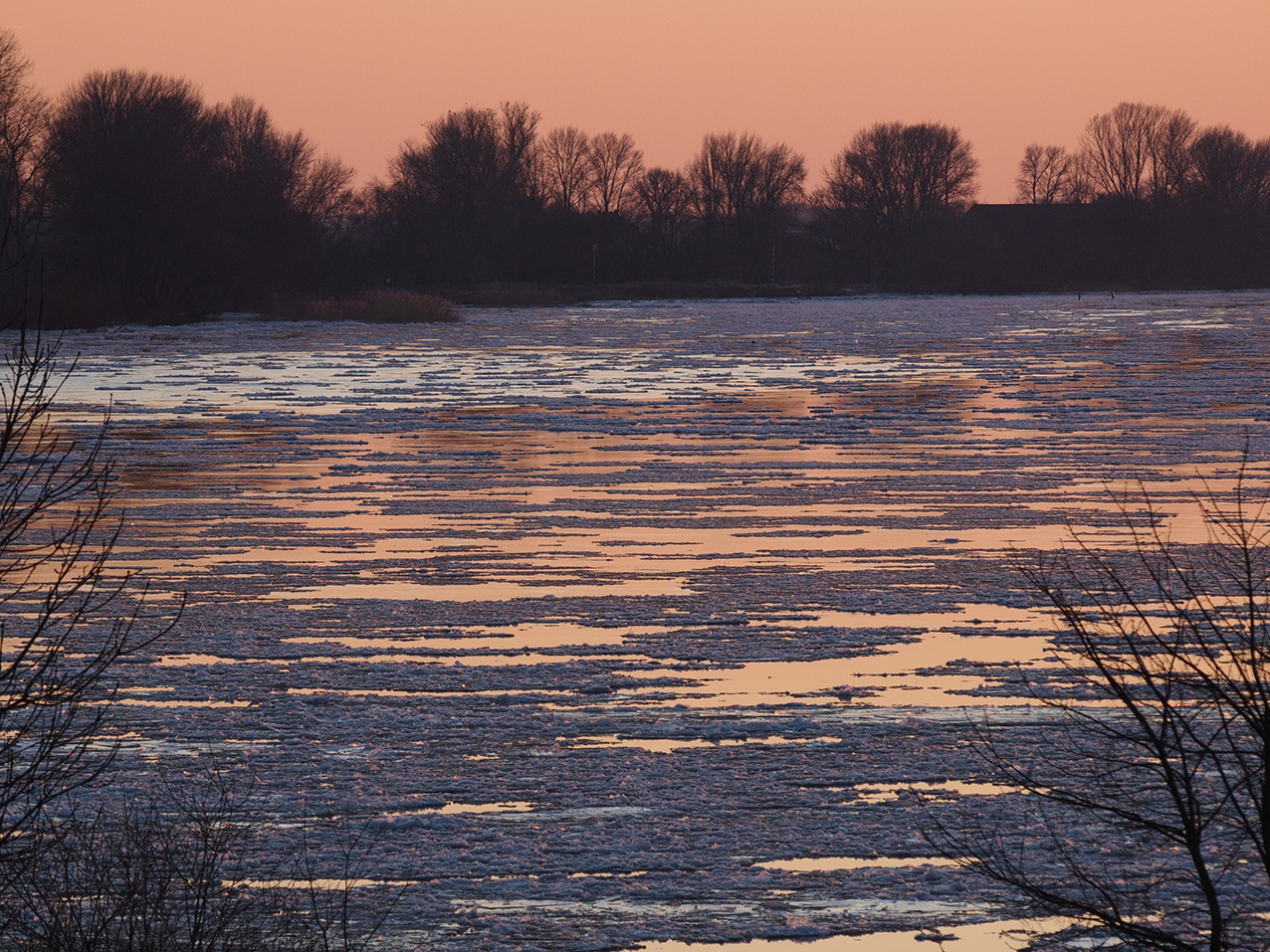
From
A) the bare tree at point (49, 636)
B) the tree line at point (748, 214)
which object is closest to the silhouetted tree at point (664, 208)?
the tree line at point (748, 214)

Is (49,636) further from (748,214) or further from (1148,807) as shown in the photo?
(748,214)

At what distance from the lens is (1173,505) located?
13.5 metres

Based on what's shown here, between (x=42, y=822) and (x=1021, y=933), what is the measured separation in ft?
12.5


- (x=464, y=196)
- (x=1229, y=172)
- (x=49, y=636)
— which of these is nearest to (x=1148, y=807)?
(x=49, y=636)

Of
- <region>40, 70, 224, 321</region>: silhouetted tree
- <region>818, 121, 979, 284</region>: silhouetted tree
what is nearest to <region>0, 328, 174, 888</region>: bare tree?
<region>40, 70, 224, 321</region>: silhouetted tree

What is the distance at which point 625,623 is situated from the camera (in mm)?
9656

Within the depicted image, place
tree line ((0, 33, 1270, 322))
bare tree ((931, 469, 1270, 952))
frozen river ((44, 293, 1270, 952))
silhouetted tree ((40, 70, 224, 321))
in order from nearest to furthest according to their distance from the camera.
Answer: bare tree ((931, 469, 1270, 952))
frozen river ((44, 293, 1270, 952))
silhouetted tree ((40, 70, 224, 321))
tree line ((0, 33, 1270, 322))

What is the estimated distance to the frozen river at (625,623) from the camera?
574cm

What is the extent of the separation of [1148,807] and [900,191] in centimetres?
11120

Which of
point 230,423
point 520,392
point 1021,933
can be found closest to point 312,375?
point 520,392

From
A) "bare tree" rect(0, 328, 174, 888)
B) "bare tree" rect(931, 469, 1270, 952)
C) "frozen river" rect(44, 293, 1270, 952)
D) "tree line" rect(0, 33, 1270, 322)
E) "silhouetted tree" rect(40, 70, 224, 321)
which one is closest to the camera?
"bare tree" rect(931, 469, 1270, 952)

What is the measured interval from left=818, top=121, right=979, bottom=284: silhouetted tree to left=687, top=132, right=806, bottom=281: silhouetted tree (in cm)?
439

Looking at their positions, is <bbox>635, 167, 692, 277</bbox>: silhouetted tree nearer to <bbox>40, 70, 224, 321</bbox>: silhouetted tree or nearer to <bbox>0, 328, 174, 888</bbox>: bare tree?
<bbox>40, 70, 224, 321</bbox>: silhouetted tree

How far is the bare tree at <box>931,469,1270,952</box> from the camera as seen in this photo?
158 inches
